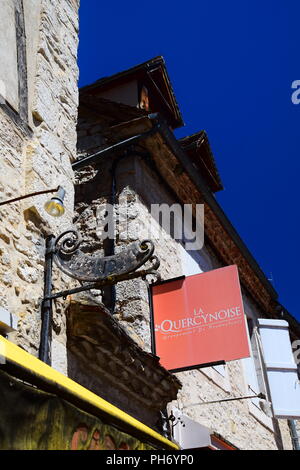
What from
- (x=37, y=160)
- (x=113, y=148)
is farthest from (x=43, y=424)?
(x=113, y=148)

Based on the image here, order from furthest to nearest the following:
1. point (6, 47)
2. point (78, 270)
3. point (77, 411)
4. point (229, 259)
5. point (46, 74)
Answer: point (229, 259) < point (46, 74) < point (6, 47) < point (78, 270) < point (77, 411)

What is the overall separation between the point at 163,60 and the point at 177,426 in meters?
5.99

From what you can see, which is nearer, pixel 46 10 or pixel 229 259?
pixel 46 10

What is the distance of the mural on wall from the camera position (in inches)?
109

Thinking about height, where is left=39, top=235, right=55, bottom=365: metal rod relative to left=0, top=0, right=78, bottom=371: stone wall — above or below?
below

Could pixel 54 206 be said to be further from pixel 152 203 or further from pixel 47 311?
pixel 152 203

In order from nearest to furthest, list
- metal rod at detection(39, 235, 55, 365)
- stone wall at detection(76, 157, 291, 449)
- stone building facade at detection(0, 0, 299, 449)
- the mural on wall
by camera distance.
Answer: the mural on wall, metal rod at detection(39, 235, 55, 365), stone building facade at detection(0, 0, 299, 449), stone wall at detection(76, 157, 291, 449)

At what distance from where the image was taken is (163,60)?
9797mm

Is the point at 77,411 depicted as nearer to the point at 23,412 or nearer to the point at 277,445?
the point at 23,412

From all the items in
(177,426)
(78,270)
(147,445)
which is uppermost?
(78,270)

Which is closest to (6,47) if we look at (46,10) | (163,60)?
(46,10)

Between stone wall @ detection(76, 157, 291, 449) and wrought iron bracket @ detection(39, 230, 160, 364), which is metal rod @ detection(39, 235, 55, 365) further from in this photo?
A: stone wall @ detection(76, 157, 291, 449)

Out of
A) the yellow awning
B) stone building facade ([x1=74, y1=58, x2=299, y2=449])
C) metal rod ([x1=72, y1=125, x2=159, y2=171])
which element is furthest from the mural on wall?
metal rod ([x1=72, y1=125, x2=159, y2=171])

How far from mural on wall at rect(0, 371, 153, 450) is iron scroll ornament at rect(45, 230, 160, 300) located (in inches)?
48.9
